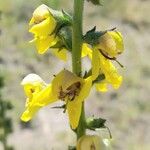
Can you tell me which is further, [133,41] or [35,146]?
[133,41]

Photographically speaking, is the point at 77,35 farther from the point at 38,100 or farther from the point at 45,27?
the point at 38,100

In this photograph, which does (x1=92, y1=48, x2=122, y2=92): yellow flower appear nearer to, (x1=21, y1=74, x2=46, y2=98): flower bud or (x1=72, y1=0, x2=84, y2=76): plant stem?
(x1=72, y1=0, x2=84, y2=76): plant stem

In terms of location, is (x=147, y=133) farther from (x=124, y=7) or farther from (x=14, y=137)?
(x=124, y=7)

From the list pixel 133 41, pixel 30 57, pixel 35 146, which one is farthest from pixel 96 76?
pixel 133 41

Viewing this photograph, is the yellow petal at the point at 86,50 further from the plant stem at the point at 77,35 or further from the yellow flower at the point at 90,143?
the yellow flower at the point at 90,143

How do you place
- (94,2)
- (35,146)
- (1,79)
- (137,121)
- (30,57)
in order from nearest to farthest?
1. (94,2)
2. (1,79)
3. (35,146)
4. (137,121)
5. (30,57)

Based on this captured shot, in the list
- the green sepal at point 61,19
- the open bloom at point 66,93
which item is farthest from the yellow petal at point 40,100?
the green sepal at point 61,19

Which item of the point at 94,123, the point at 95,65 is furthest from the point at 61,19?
the point at 94,123
